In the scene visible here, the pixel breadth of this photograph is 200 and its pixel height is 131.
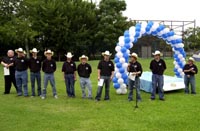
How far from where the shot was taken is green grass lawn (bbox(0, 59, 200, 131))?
26.8 feet

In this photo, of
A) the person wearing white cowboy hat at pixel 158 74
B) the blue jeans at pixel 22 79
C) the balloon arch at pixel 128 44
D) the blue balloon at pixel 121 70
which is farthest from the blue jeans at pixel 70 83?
the person wearing white cowboy hat at pixel 158 74

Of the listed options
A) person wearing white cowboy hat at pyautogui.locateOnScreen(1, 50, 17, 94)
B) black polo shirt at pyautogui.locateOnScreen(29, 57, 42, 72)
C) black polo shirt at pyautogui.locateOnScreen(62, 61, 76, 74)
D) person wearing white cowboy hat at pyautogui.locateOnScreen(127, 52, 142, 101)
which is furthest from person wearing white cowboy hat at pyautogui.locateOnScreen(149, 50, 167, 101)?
person wearing white cowboy hat at pyautogui.locateOnScreen(1, 50, 17, 94)

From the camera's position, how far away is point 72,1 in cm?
4731

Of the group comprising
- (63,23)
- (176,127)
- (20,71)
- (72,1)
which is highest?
(72,1)

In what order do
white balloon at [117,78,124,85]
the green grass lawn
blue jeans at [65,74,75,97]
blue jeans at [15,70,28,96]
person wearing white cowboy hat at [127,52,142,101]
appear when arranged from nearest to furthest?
the green grass lawn → person wearing white cowboy hat at [127,52,142,101] → blue jeans at [65,74,75,97] → blue jeans at [15,70,28,96] → white balloon at [117,78,124,85]

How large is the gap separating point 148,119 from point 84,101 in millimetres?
3445

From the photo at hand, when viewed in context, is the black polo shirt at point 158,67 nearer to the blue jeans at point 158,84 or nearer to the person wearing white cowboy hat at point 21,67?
the blue jeans at point 158,84

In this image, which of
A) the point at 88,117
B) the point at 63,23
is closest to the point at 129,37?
the point at 88,117

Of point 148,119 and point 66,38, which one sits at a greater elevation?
point 66,38

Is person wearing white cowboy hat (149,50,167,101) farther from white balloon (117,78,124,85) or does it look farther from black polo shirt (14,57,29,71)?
black polo shirt (14,57,29,71)

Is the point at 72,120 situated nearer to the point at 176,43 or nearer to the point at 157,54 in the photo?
the point at 157,54

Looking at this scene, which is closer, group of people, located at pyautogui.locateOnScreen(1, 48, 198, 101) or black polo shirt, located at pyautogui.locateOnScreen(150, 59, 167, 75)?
group of people, located at pyautogui.locateOnScreen(1, 48, 198, 101)

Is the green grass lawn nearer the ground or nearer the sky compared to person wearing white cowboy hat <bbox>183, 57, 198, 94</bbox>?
nearer the ground

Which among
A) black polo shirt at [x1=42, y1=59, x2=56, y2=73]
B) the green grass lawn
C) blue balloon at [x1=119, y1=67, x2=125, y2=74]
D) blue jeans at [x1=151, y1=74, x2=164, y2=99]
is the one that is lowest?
the green grass lawn
